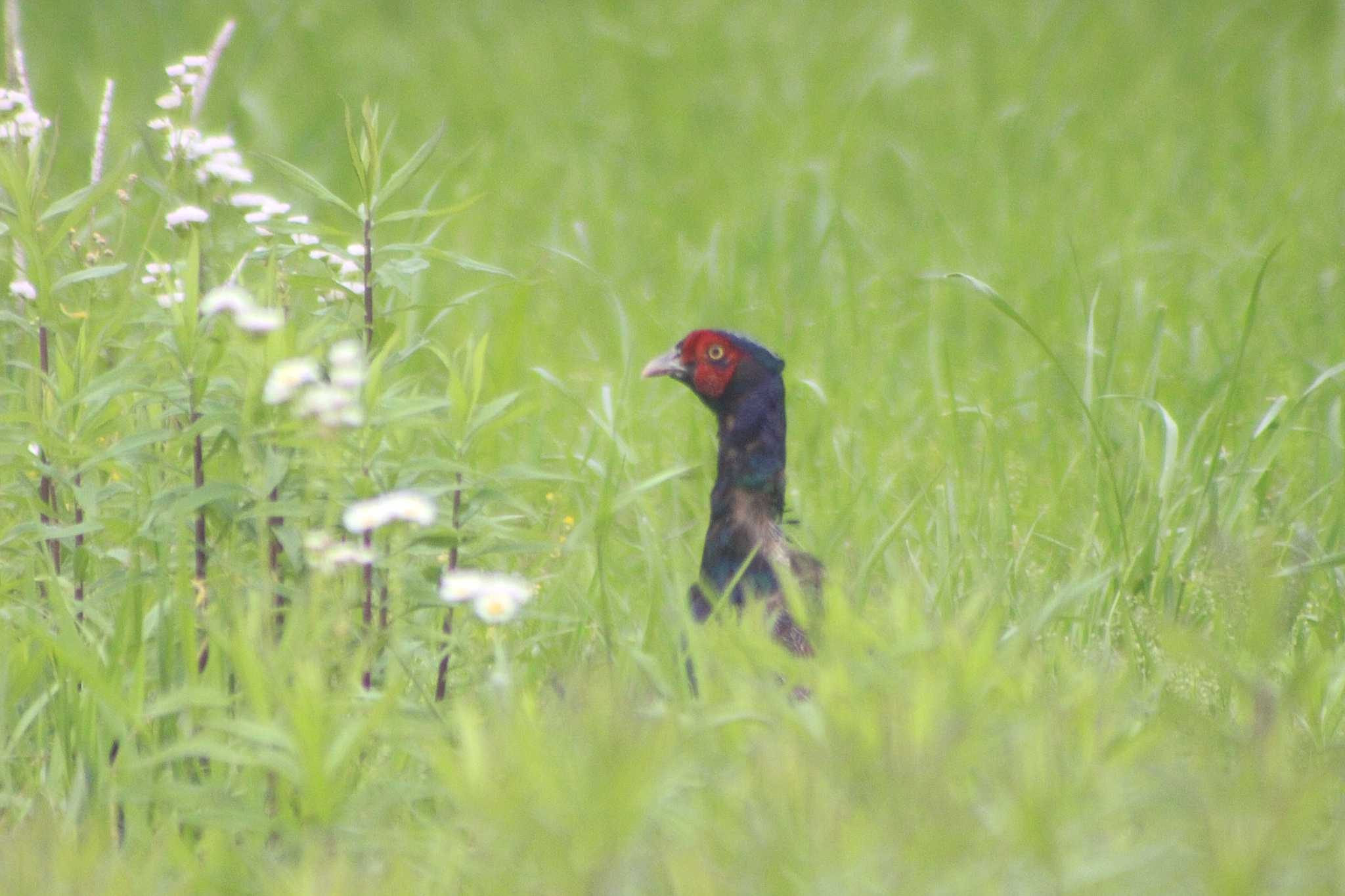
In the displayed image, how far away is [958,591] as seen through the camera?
3.18 meters

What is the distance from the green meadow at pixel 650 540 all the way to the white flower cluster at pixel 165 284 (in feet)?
0.09

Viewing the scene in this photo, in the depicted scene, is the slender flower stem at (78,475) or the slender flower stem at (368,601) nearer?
the slender flower stem at (368,601)

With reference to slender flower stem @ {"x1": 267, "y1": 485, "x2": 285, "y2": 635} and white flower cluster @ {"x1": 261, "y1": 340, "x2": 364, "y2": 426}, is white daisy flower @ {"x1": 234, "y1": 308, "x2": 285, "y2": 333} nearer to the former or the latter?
white flower cluster @ {"x1": 261, "y1": 340, "x2": 364, "y2": 426}

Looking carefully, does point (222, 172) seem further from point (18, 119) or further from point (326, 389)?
point (326, 389)

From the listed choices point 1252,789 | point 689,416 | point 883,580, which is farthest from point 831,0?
point 1252,789

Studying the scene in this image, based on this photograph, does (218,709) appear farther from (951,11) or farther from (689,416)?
(951,11)

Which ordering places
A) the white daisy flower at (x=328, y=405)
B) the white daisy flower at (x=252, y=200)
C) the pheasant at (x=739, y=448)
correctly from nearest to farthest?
the white daisy flower at (x=328, y=405)
the white daisy flower at (x=252, y=200)
the pheasant at (x=739, y=448)

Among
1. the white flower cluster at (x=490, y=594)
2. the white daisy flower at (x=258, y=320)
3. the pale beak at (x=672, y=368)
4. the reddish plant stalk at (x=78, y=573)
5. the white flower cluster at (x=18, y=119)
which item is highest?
the white flower cluster at (x=18, y=119)

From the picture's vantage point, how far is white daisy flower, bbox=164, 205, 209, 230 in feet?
8.52

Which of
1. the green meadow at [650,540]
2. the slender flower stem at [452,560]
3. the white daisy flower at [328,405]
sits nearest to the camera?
the green meadow at [650,540]

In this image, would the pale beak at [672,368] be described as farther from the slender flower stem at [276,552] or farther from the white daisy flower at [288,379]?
the white daisy flower at [288,379]

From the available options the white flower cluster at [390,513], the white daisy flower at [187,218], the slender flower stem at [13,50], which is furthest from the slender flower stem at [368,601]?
the slender flower stem at [13,50]

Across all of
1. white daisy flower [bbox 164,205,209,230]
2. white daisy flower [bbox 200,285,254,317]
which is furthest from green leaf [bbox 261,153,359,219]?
white daisy flower [bbox 200,285,254,317]

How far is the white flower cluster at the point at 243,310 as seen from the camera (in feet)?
6.64
